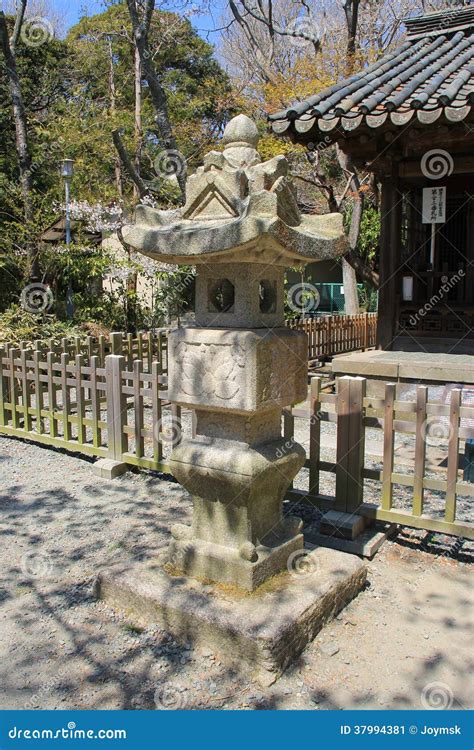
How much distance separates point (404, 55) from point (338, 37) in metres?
10.3

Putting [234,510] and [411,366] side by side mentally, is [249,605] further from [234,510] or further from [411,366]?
[411,366]

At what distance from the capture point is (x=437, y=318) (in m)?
8.04

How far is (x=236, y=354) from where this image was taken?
10.3ft

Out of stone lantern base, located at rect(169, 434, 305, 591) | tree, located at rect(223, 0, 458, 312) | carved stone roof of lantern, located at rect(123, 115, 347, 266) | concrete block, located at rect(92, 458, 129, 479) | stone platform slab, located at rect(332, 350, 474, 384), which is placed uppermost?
tree, located at rect(223, 0, 458, 312)

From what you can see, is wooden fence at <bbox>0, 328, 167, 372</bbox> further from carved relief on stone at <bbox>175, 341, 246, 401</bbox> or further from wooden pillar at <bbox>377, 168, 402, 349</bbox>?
carved relief on stone at <bbox>175, 341, 246, 401</bbox>

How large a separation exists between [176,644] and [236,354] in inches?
62.3

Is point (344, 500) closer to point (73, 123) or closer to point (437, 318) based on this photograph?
point (437, 318)

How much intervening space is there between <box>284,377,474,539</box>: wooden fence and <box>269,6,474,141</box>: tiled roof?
3.24 m

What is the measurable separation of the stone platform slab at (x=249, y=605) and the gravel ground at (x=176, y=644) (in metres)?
0.07

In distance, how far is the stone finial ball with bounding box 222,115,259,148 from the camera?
325 cm

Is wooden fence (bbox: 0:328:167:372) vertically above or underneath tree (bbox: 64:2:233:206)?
underneath

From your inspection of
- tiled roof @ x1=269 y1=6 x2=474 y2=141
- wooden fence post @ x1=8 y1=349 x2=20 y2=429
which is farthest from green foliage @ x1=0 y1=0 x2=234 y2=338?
tiled roof @ x1=269 y1=6 x2=474 y2=141

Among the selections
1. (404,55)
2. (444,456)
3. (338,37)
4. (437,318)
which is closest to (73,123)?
(338,37)

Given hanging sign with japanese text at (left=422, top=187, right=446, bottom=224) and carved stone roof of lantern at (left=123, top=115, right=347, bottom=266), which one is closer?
carved stone roof of lantern at (left=123, top=115, right=347, bottom=266)
